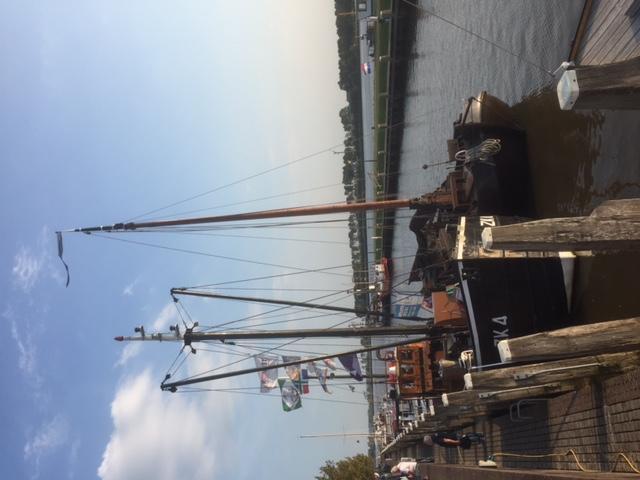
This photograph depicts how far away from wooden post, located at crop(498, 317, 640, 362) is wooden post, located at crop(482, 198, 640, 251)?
119 cm

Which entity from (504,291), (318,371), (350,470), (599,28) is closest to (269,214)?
(504,291)

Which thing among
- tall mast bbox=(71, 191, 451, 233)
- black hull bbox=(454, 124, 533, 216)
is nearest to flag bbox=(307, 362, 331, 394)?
tall mast bbox=(71, 191, 451, 233)

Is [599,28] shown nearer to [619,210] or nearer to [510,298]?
[510,298]

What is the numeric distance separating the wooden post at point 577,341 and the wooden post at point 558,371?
0.77 m

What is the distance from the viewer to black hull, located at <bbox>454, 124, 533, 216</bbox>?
17.1m

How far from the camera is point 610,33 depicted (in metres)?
11.6

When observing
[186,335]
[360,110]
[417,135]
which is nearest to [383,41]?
[417,135]

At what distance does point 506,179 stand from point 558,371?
9.17 m

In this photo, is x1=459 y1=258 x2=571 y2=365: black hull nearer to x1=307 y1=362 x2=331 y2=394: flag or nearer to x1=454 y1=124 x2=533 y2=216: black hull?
x1=454 y1=124 x2=533 y2=216: black hull

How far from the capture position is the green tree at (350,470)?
148 feet

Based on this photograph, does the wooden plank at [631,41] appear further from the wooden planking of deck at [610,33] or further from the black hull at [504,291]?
the black hull at [504,291]

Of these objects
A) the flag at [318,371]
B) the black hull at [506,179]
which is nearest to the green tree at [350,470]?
the flag at [318,371]

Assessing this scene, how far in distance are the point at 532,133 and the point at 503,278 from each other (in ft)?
17.2

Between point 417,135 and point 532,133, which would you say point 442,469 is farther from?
point 417,135
